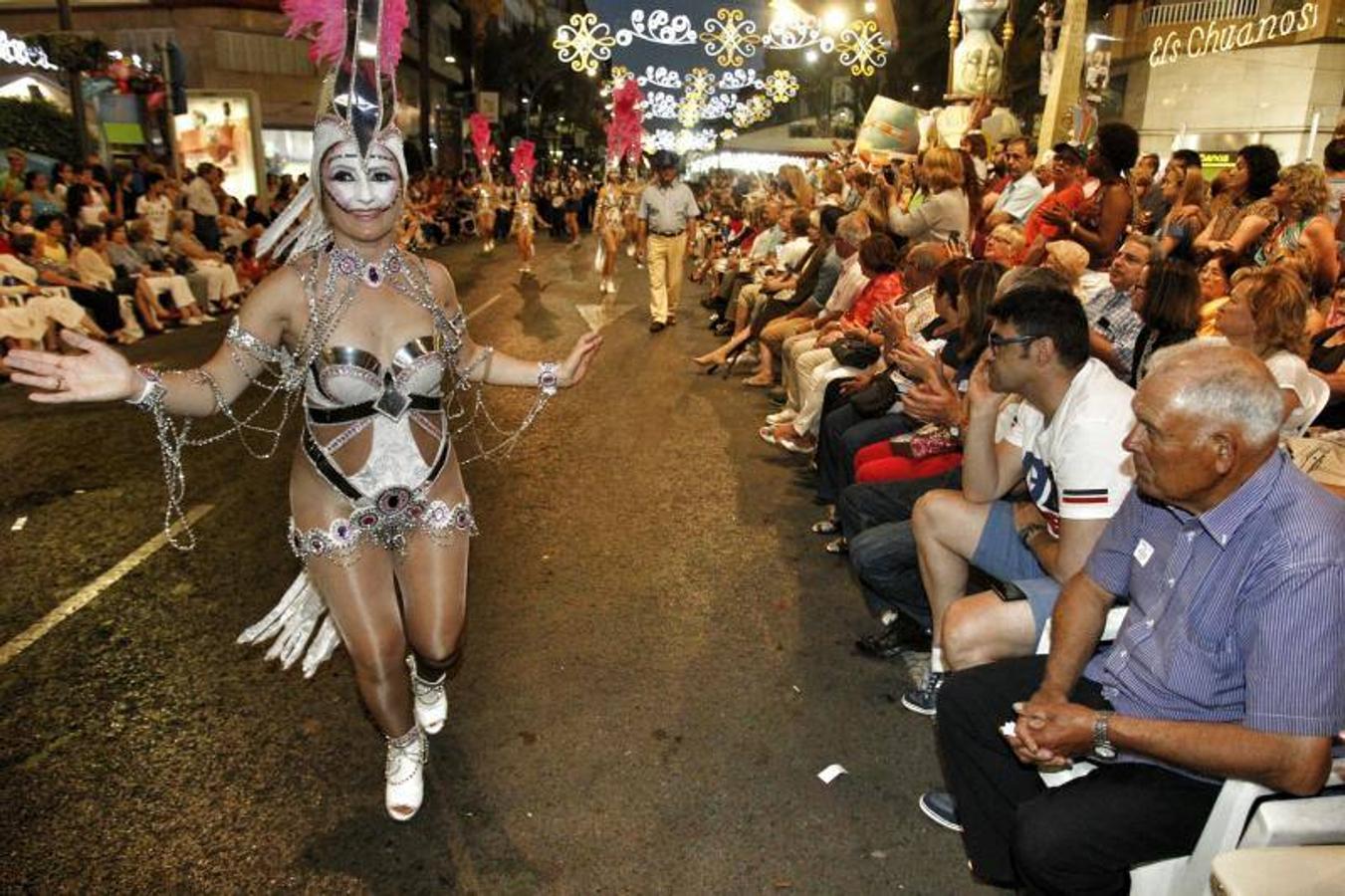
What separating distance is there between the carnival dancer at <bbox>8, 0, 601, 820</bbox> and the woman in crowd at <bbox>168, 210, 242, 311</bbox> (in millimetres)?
11090

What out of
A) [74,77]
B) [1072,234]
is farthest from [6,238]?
[1072,234]

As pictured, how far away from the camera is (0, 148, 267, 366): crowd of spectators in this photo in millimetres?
9633

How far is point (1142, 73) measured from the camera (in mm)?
16562

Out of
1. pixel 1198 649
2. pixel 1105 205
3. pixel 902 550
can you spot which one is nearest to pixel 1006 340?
pixel 902 550

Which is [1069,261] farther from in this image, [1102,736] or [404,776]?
[404,776]

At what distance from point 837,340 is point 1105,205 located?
211 centimetres

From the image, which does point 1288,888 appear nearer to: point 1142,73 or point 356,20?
point 356,20

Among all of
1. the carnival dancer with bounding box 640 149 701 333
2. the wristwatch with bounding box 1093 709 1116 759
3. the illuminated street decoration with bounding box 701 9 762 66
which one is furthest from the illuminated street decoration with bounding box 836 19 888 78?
the wristwatch with bounding box 1093 709 1116 759

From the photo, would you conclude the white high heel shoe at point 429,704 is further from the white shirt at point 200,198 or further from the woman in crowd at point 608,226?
the white shirt at point 200,198

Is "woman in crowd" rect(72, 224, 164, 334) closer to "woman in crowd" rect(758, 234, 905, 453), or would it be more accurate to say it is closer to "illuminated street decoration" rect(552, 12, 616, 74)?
"woman in crowd" rect(758, 234, 905, 453)

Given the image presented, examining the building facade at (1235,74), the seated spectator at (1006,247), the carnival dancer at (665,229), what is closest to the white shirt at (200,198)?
the carnival dancer at (665,229)

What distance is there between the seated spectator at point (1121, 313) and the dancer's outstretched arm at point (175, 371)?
395 cm

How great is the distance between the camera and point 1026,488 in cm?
379

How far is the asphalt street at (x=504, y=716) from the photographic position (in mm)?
2816
